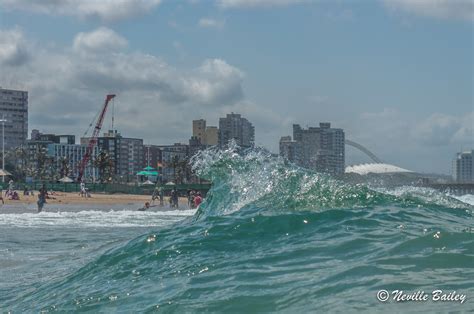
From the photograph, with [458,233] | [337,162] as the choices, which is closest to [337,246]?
[458,233]

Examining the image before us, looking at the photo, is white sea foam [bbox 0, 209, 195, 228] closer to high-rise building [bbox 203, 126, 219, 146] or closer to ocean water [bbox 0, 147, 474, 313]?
ocean water [bbox 0, 147, 474, 313]

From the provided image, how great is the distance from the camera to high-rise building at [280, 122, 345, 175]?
6992 centimetres

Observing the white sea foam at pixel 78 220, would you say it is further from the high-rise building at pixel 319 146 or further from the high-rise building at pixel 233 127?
the high-rise building at pixel 233 127

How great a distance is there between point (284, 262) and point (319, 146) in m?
85.0

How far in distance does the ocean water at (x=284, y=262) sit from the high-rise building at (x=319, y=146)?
46451mm

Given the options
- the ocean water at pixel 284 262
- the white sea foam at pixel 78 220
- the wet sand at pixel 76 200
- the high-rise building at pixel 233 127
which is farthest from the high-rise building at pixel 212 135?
the ocean water at pixel 284 262

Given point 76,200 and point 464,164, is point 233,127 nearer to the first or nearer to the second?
point 464,164

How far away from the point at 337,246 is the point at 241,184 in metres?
6.82

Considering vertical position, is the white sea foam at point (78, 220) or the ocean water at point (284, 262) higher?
the ocean water at point (284, 262)

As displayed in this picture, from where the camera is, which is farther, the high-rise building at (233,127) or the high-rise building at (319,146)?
the high-rise building at (233,127)

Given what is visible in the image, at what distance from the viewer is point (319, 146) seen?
95312 mm

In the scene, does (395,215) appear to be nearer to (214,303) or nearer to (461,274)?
(461,274)

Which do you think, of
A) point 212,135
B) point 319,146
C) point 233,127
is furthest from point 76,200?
point 212,135

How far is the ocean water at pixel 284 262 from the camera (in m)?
9.02
